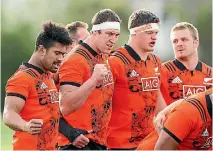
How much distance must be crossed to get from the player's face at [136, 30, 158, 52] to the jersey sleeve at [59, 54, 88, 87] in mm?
812

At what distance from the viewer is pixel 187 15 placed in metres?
26.5

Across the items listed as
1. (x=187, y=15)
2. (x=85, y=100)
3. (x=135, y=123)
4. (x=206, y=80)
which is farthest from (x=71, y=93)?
(x=187, y=15)

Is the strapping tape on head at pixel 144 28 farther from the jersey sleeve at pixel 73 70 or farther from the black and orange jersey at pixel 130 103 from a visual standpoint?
the jersey sleeve at pixel 73 70

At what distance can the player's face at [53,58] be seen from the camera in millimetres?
7262

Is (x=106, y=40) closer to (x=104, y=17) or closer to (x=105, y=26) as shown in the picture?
(x=105, y=26)

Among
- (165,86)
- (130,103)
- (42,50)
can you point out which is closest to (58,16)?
(165,86)

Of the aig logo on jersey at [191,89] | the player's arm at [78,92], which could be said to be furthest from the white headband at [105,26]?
the aig logo on jersey at [191,89]

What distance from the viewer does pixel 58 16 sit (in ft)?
83.6

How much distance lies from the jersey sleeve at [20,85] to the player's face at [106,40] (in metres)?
0.70

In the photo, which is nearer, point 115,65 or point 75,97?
point 75,97

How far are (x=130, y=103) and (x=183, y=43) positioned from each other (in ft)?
3.59

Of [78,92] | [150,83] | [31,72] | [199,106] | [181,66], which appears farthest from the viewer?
[181,66]

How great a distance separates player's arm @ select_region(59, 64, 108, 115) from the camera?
23.0ft

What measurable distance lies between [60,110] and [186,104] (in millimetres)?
1934
